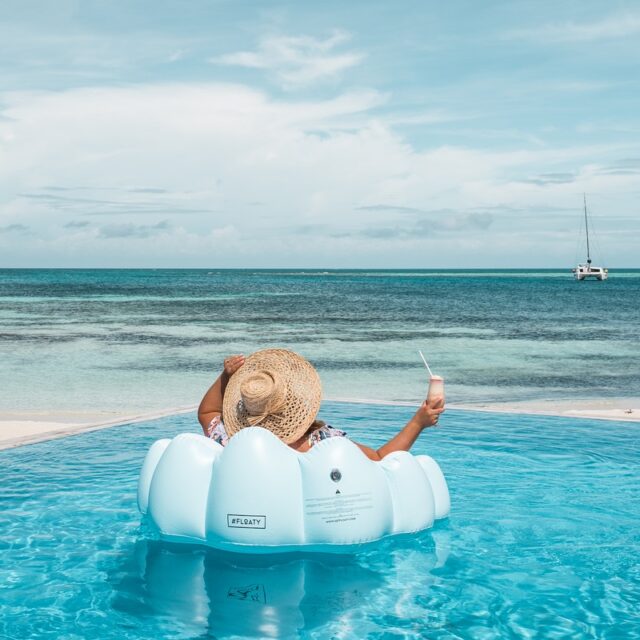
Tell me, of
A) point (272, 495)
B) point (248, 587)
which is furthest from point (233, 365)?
point (248, 587)

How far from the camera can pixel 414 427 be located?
6.03m

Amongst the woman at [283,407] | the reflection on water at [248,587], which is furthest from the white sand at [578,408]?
the woman at [283,407]

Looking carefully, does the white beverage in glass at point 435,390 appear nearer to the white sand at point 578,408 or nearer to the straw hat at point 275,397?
the straw hat at point 275,397

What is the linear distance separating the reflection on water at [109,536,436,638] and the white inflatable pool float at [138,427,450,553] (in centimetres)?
16

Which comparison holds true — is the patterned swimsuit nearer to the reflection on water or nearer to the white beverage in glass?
the white beverage in glass

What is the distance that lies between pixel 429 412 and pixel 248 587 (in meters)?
1.81

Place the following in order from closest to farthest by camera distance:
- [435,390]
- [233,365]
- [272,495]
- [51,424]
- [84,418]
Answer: [272,495] < [435,390] < [233,365] < [51,424] < [84,418]

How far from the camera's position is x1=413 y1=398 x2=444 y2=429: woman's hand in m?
5.82

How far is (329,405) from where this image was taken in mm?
12727

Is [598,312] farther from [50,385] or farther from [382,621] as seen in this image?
[382,621]

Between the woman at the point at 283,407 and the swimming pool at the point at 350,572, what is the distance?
2.92ft

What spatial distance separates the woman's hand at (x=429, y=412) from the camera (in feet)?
19.1

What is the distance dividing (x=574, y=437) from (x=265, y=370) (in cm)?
566

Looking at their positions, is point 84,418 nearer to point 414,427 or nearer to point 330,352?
point 414,427
